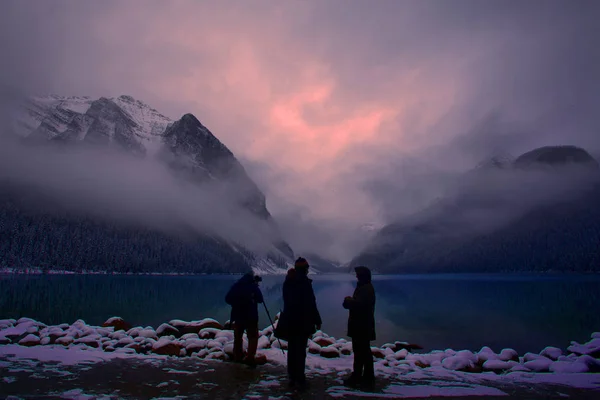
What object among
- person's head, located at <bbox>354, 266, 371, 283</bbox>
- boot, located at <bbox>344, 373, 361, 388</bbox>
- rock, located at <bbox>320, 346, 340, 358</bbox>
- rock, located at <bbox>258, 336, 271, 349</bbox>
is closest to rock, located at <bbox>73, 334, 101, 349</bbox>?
rock, located at <bbox>258, 336, 271, 349</bbox>

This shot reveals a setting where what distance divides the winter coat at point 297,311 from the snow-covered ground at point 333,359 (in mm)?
1340

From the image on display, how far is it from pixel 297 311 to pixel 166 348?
742 centimetres

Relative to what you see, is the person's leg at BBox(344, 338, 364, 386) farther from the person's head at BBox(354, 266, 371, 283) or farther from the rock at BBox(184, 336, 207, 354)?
the rock at BBox(184, 336, 207, 354)

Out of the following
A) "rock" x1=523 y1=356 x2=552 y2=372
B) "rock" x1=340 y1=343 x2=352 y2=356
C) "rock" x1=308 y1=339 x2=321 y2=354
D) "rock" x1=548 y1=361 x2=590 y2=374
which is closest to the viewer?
"rock" x1=548 y1=361 x2=590 y2=374

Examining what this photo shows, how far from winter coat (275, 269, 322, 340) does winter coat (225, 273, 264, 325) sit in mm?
2133

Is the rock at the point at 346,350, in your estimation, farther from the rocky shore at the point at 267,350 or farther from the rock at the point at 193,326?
the rock at the point at 193,326

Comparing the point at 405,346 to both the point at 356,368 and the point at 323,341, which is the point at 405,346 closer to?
the point at 323,341

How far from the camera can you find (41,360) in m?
10.5

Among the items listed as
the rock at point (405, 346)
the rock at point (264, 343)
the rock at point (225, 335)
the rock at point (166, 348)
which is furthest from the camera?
the rock at point (405, 346)

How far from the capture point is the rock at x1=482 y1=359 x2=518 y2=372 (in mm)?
15063

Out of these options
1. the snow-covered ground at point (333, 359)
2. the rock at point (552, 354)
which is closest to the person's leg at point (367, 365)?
the snow-covered ground at point (333, 359)

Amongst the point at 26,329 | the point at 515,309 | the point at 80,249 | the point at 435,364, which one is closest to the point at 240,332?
the point at 435,364

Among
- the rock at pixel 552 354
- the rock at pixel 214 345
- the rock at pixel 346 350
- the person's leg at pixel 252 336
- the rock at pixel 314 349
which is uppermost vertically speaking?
the person's leg at pixel 252 336

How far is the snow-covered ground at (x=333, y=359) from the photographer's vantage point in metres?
9.48
